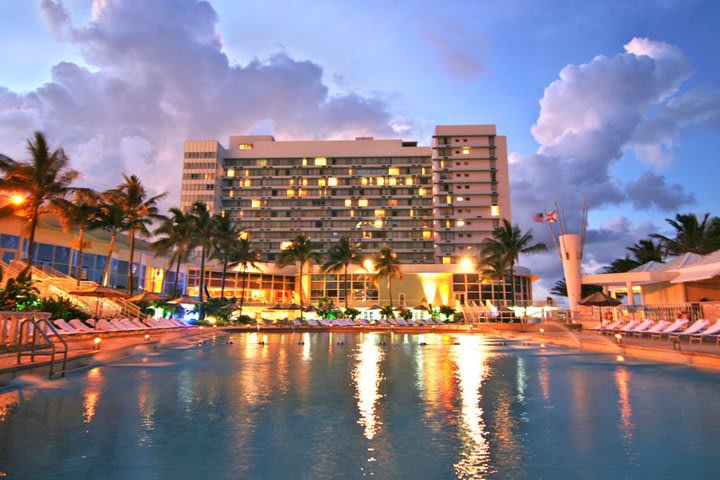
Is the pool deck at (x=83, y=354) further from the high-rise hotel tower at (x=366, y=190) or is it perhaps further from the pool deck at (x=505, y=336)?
the high-rise hotel tower at (x=366, y=190)

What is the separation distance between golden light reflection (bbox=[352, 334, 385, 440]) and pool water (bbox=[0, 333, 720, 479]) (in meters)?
0.04

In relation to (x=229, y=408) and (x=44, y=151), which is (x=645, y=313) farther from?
(x=44, y=151)

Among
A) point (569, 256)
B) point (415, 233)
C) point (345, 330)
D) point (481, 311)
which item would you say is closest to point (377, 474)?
point (569, 256)

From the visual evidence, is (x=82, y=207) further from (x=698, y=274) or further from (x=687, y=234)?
(x=687, y=234)

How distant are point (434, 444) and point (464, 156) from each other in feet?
268

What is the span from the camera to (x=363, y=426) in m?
6.70

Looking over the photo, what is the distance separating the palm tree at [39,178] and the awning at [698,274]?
34.2 m

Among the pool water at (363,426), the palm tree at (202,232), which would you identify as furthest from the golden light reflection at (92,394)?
the palm tree at (202,232)

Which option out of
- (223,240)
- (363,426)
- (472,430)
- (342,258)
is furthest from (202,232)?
(472,430)

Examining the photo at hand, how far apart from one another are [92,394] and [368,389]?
5.18 m

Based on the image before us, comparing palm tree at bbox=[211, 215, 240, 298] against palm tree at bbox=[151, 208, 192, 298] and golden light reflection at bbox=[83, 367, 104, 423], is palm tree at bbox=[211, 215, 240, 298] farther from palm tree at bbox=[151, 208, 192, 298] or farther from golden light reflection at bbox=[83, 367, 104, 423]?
golden light reflection at bbox=[83, 367, 104, 423]

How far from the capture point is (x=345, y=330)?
42.8 metres

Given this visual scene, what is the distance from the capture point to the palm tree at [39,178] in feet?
84.1

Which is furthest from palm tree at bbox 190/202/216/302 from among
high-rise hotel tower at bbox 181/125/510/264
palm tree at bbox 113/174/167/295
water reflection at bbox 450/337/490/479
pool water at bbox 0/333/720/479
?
water reflection at bbox 450/337/490/479
